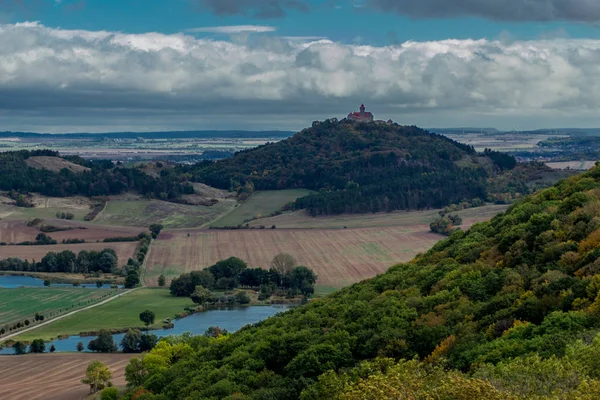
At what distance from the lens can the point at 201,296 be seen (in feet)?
385

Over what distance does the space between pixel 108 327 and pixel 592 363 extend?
80002mm

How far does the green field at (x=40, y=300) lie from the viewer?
349 ft

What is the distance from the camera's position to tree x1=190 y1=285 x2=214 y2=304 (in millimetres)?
117250

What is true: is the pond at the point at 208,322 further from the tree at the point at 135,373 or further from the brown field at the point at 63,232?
the brown field at the point at 63,232

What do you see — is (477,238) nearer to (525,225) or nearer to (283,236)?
(525,225)

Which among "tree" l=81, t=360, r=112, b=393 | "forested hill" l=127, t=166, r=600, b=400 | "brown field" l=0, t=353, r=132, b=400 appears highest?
"forested hill" l=127, t=166, r=600, b=400

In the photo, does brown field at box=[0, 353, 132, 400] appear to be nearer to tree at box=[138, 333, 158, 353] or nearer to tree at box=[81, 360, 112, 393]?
tree at box=[81, 360, 112, 393]

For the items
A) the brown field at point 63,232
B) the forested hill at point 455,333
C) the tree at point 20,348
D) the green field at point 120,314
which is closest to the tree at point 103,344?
the tree at point 20,348

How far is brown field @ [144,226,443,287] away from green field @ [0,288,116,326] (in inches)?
509

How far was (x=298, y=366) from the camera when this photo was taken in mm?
40719

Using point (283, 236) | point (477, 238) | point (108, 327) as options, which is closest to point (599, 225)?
point (477, 238)

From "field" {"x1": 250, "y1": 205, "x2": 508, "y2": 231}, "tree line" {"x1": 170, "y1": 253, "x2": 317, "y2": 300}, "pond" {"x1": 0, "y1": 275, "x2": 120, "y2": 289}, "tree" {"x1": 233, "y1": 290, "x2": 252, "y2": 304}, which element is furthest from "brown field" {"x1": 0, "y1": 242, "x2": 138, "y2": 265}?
"field" {"x1": 250, "y1": 205, "x2": 508, "y2": 231}

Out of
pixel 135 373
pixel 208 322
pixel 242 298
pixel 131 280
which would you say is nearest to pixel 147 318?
pixel 208 322

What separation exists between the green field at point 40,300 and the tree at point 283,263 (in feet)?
86.5
